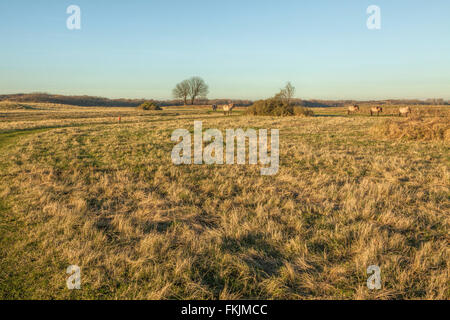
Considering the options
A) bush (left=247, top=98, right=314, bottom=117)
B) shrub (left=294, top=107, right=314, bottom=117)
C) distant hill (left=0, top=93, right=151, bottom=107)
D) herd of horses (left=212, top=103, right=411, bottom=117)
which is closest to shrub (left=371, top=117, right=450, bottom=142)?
herd of horses (left=212, top=103, right=411, bottom=117)

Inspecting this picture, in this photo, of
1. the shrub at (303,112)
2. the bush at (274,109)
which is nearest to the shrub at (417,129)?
the shrub at (303,112)

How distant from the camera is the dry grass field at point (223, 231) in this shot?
3242mm

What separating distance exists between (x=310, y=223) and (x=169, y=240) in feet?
9.36

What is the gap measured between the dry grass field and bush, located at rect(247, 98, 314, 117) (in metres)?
32.9

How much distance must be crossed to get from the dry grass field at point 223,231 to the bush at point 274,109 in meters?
32.9

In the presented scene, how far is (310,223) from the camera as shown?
5.20 m

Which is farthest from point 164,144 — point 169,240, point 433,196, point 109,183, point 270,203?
point 433,196

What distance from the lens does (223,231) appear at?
4.73 meters

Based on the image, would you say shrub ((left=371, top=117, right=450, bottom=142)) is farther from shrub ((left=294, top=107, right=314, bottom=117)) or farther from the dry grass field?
shrub ((left=294, top=107, right=314, bottom=117))

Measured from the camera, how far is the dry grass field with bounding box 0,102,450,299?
128 inches

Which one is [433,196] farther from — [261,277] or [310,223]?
[261,277]

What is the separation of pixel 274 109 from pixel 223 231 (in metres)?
41.5

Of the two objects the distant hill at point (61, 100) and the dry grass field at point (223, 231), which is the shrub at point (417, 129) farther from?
the distant hill at point (61, 100)
